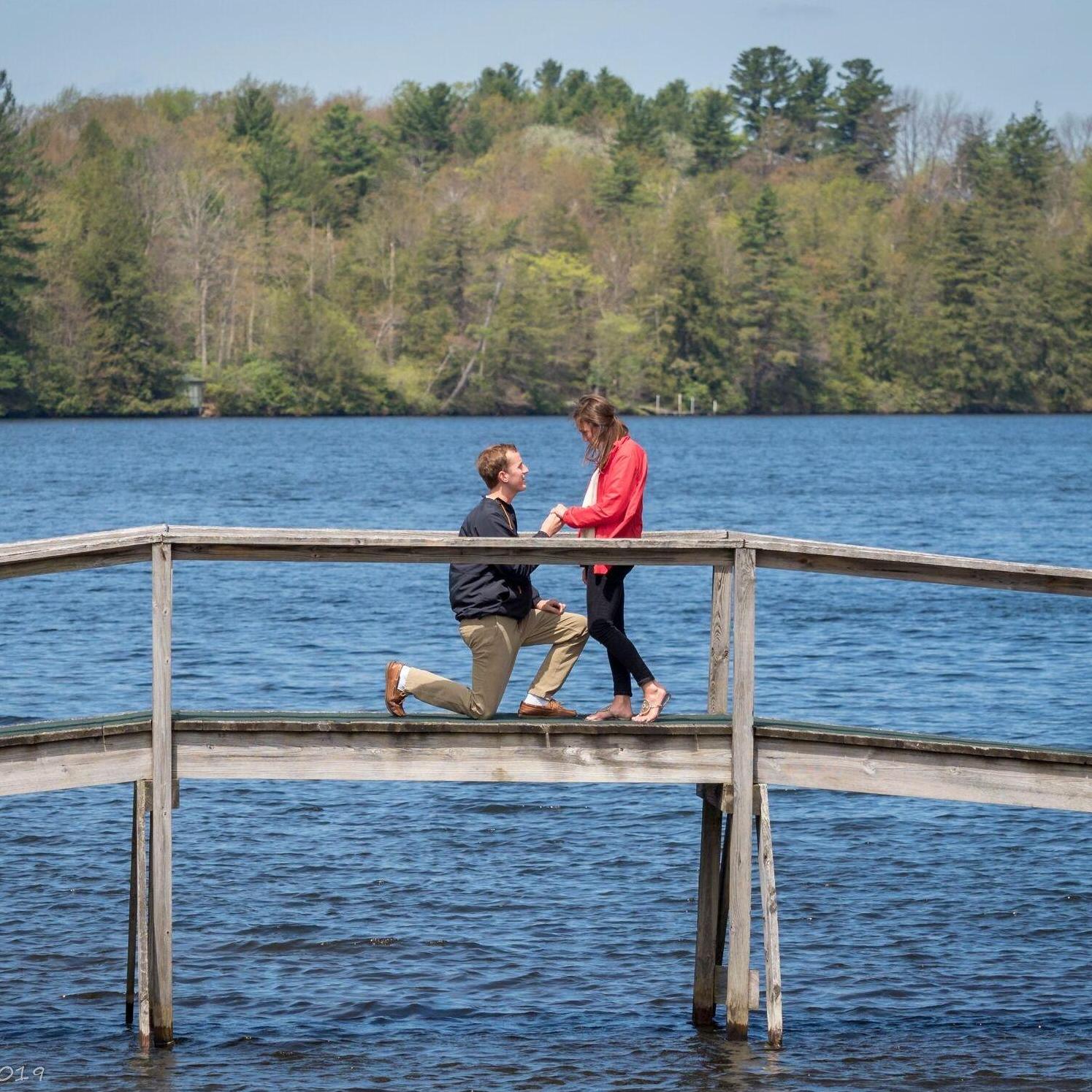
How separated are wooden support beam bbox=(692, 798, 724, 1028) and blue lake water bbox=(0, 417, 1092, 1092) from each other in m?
0.19

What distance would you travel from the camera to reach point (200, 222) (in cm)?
11988

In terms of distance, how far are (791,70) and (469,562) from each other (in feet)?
537

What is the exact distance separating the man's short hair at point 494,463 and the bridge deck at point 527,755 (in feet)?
3.74

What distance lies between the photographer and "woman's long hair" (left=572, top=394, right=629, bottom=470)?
8852 millimetres

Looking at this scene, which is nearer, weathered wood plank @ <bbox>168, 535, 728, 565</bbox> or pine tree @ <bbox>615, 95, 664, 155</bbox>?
weathered wood plank @ <bbox>168, 535, 728, 565</bbox>

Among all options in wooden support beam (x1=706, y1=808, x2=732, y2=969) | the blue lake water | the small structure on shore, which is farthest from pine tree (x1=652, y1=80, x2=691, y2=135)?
wooden support beam (x1=706, y1=808, x2=732, y2=969)

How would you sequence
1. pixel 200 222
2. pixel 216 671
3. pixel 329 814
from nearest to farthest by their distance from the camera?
pixel 329 814
pixel 216 671
pixel 200 222

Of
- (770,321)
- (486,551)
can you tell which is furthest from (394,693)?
(770,321)

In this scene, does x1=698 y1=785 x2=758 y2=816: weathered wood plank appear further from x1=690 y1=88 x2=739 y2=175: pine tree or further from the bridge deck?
x1=690 y1=88 x2=739 y2=175: pine tree

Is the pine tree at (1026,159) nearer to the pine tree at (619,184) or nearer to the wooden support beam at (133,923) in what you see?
the pine tree at (619,184)

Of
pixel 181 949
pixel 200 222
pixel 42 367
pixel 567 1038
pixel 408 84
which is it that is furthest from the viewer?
pixel 408 84

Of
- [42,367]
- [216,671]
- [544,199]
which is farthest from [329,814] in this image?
[544,199]

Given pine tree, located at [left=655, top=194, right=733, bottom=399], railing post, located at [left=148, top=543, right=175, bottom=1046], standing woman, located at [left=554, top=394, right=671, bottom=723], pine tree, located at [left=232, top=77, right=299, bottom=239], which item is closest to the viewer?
railing post, located at [left=148, top=543, right=175, bottom=1046]

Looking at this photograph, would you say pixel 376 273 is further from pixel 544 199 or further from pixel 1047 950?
pixel 1047 950
